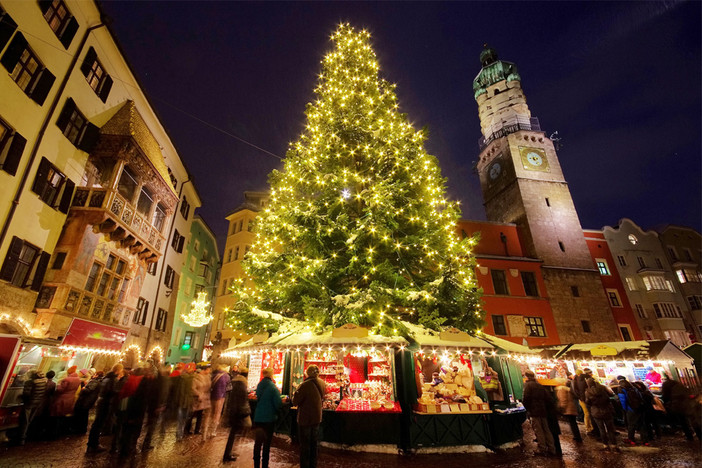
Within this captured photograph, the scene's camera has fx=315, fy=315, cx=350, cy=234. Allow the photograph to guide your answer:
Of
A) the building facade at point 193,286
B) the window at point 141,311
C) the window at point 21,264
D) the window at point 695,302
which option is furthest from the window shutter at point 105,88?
the window at point 695,302

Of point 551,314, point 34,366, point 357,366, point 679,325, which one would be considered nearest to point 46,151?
point 34,366

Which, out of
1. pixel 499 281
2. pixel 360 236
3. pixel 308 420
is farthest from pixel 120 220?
pixel 499 281

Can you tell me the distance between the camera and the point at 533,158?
32.1m

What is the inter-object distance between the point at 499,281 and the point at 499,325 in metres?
3.46

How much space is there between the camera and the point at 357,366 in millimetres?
10477

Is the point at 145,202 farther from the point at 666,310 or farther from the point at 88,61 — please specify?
the point at 666,310

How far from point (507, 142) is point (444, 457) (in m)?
32.9

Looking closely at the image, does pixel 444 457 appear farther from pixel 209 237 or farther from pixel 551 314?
pixel 209 237

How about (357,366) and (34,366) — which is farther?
(357,366)

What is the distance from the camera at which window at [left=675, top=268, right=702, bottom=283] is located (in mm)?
30017

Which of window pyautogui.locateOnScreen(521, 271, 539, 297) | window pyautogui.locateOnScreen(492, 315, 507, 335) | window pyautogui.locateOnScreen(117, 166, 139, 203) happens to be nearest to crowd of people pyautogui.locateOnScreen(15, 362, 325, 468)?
window pyautogui.locateOnScreen(117, 166, 139, 203)

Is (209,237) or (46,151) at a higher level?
(209,237)

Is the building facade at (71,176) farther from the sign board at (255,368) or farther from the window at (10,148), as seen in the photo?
the sign board at (255,368)

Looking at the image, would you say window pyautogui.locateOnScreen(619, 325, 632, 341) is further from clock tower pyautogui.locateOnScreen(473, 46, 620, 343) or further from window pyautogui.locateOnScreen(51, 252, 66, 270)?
window pyautogui.locateOnScreen(51, 252, 66, 270)
